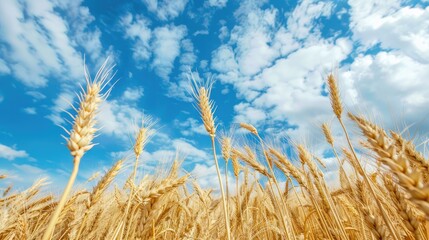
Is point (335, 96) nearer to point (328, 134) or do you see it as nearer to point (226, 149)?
point (328, 134)

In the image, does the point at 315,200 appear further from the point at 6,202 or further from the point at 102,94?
the point at 6,202

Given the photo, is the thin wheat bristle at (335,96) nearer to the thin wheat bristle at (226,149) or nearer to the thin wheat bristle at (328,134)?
the thin wheat bristle at (328,134)

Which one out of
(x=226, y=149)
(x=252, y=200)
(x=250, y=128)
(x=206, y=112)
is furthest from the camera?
(x=252, y=200)

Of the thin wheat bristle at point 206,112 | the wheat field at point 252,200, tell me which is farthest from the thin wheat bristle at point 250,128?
the thin wheat bristle at point 206,112

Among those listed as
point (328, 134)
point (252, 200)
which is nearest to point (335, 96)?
point (328, 134)

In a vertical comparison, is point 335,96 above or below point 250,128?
below

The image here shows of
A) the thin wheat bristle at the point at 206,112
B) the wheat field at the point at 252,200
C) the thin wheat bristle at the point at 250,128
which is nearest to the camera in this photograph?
the wheat field at the point at 252,200

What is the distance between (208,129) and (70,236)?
165cm

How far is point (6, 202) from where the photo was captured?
4.06 meters

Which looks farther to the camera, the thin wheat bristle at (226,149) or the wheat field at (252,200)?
the thin wheat bristle at (226,149)

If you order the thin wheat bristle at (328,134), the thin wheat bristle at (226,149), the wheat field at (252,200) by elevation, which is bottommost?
the wheat field at (252,200)

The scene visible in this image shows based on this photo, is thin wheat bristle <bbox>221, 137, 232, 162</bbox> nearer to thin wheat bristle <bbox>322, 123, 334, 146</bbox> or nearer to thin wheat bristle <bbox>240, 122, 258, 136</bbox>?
thin wheat bristle <bbox>240, 122, 258, 136</bbox>

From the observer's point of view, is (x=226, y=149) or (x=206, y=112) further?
(x=226, y=149)

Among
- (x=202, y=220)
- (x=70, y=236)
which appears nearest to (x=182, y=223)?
(x=202, y=220)
